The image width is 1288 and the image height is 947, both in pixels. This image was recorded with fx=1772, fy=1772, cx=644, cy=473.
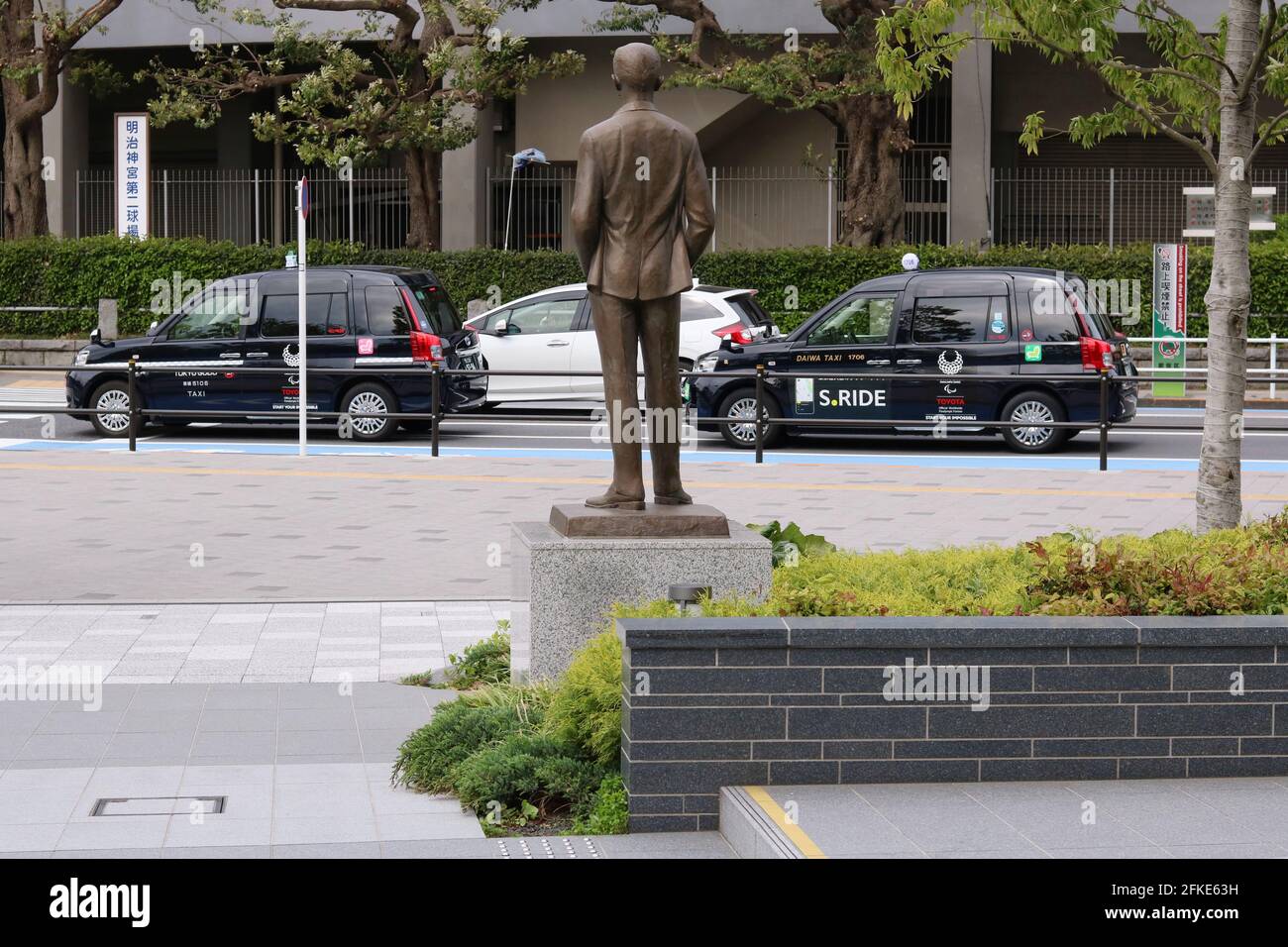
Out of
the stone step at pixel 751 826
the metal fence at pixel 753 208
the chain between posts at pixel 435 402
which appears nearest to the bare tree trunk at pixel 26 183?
the metal fence at pixel 753 208

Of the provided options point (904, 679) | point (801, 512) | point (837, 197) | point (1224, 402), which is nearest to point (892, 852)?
point (904, 679)

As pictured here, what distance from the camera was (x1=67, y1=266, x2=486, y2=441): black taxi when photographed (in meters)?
20.0

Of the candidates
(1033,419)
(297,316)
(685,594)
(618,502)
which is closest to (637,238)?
(618,502)

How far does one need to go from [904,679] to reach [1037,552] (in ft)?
5.21

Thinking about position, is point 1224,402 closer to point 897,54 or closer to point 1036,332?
point 897,54

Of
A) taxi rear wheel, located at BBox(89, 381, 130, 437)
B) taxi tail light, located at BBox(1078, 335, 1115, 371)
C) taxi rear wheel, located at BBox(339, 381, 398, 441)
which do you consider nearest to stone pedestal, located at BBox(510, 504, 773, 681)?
taxi tail light, located at BBox(1078, 335, 1115, 371)

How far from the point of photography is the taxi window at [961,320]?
1891cm

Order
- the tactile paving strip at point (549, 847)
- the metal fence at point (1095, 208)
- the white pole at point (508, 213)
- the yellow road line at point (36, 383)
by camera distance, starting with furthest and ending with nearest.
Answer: the metal fence at point (1095, 208)
the white pole at point (508, 213)
the yellow road line at point (36, 383)
the tactile paving strip at point (549, 847)

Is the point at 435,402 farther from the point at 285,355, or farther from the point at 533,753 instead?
the point at 533,753

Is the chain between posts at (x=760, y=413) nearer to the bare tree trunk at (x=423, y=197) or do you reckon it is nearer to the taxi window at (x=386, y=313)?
the taxi window at (x=386, y=313)

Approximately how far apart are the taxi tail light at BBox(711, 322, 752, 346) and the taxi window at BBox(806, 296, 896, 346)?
190 cm

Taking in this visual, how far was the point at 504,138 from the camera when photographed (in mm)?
34500

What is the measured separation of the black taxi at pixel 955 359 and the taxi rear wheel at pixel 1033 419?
11mm

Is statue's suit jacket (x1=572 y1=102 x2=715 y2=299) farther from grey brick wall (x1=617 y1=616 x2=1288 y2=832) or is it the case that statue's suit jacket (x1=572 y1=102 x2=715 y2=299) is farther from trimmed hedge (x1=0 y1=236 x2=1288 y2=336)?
trimmed hedge (x1=0 y1=236 x2=1288 y2=336)
